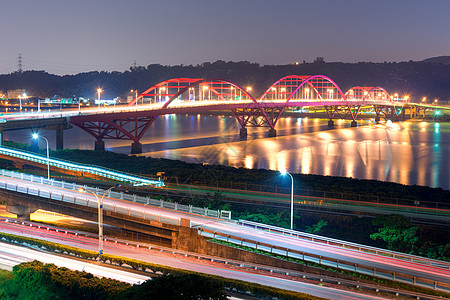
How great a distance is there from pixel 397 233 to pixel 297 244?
6.19 meters

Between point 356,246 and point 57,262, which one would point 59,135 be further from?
point 356,246

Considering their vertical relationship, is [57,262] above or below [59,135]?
below

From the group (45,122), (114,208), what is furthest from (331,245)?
(45,122)

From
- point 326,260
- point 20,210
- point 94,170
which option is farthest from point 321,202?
point 94,170

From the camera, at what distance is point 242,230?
26266 millimetres

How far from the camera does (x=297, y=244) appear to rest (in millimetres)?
24062

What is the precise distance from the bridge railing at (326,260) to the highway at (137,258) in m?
1.78

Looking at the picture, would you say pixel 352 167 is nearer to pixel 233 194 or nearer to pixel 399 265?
pixel 233 194

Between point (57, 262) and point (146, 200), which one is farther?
point (146, 200)

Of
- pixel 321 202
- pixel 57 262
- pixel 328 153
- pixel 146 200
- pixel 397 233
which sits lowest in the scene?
pixel 57 262

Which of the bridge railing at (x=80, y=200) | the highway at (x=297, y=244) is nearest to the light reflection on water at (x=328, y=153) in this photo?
the highway at (x=297, y=244)

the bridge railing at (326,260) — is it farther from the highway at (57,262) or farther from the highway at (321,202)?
the highway at (321,202)

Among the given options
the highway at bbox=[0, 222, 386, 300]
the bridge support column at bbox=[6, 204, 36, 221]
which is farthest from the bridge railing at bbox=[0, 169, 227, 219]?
the highway at bbox=[0, 222, 386, 300]

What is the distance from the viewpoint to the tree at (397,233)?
85.3ft
